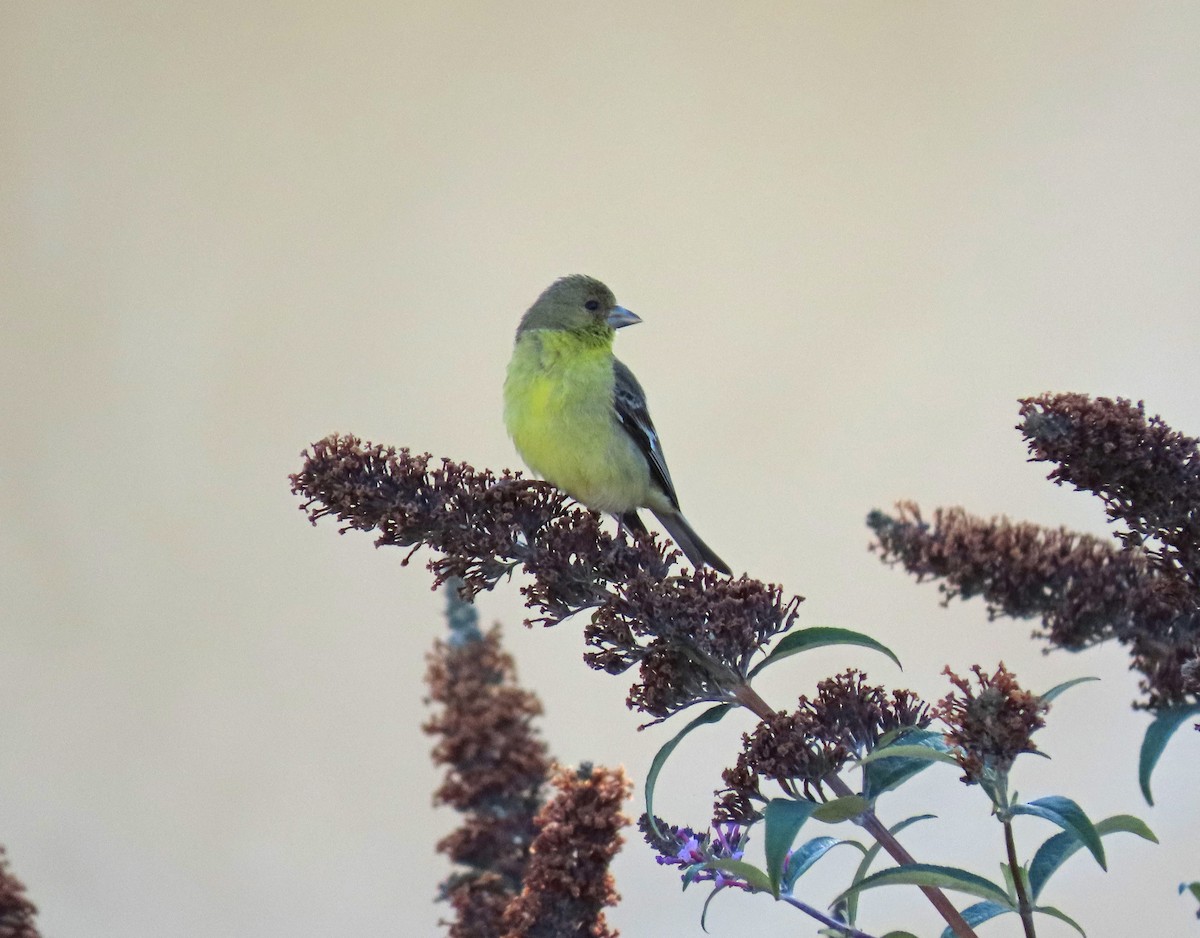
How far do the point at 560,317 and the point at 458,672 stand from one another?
651 mm

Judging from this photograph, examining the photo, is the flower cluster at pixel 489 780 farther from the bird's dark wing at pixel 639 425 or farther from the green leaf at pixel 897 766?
the bird's dark wing at pixel 639 425

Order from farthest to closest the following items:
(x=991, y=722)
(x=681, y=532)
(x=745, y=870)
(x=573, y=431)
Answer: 1. (x=681, y=532)
2. (x=573, y=431)
3. (x=745, y=870)
4. (x=991, y=722)

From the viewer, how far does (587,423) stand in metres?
1.49

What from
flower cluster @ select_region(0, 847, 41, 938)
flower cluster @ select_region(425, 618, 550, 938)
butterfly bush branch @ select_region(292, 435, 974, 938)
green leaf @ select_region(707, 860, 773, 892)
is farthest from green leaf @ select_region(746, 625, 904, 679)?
flower cluster @ select_region(0, 847, 41, 938)

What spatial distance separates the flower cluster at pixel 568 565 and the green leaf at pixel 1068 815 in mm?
195

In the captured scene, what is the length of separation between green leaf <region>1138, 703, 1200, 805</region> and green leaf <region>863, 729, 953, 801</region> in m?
0.13

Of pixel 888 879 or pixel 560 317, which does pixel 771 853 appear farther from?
pixel 560 317

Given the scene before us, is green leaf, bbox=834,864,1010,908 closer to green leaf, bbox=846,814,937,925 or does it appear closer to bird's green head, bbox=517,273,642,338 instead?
green leaf, bbox=846,814,937,925

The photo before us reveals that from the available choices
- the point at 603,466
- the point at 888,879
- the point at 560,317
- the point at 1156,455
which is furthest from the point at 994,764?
the point at 560,317

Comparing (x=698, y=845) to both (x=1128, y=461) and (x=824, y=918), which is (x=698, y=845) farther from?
(x=1128, y=461)

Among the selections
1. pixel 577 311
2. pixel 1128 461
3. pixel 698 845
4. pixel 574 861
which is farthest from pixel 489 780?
pixel 577 311

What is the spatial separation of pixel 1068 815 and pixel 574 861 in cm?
33

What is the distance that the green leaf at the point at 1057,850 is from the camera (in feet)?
2.39

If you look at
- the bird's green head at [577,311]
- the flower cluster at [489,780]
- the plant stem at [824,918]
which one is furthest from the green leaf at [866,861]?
the bird's green head at [577,311]
